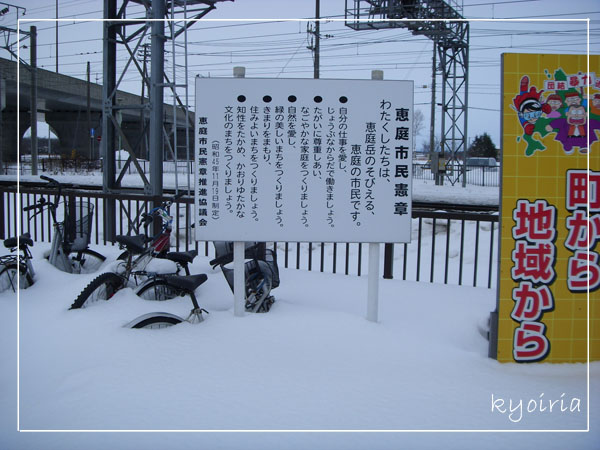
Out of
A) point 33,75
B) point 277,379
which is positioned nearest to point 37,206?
point 277,379

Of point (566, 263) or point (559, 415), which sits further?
point (566, 263)

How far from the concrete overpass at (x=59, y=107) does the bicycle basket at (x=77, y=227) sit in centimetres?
2105

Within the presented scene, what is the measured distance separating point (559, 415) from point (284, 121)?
2890 millimetres

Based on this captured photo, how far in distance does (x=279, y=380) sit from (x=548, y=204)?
7.27 feet

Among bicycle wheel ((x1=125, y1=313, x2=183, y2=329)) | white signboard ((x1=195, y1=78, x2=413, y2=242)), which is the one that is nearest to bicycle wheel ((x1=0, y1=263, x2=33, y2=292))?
bicycle wheel ((x1=125, y1=313, x2=183, y2=329))

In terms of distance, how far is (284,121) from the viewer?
4496 millimetres

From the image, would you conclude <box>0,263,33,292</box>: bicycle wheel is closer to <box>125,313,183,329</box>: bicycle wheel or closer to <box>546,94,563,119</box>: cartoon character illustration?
<box>125,313,183,329</box>: bicycle wheel

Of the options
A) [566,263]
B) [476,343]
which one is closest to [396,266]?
[476,343]

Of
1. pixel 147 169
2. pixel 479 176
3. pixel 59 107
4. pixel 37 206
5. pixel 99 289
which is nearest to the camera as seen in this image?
pixel 99 289

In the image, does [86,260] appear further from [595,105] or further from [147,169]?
[147,169]

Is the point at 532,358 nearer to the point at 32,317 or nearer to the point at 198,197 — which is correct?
the point at 198,197

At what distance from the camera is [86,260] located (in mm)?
6688

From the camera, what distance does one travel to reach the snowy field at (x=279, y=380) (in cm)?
304

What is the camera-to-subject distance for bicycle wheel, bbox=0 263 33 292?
220 inches
